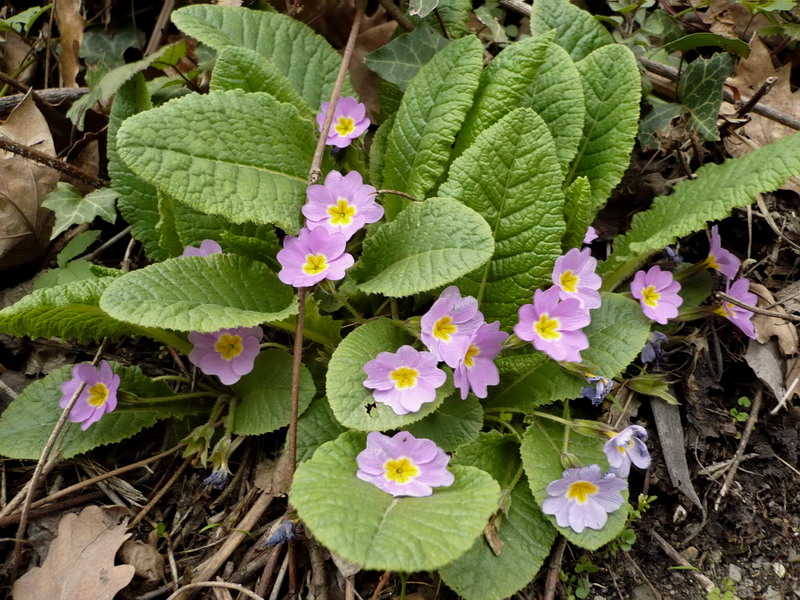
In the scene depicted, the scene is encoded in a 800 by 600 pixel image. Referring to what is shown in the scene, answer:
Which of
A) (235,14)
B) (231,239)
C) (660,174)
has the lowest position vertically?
(660,174)

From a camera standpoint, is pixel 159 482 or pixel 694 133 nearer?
pixel 159 482

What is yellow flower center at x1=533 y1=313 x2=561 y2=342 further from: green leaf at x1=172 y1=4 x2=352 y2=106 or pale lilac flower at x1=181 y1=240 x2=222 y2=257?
green leaf at x1=172 y1=4 x2=352 y2=106

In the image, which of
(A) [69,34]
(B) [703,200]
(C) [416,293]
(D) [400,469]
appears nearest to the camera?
(D) [400,469]

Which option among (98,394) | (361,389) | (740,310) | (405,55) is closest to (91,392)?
(98,394)

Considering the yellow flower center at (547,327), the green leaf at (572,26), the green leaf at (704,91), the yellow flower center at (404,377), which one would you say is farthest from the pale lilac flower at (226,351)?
the green leaf at (704,91)

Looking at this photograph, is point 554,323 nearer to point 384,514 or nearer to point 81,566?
point 384,514

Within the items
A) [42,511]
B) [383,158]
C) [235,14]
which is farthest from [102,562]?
[235,14]

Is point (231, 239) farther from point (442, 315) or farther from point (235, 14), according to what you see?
point (235, 14)

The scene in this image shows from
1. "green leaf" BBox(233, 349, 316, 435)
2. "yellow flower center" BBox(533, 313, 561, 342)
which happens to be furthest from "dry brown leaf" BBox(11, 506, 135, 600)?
"yellow flower center" BBox(533, 313, 561, 342)
